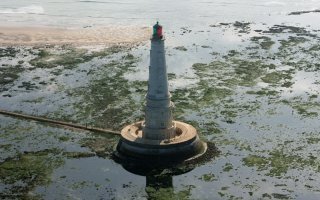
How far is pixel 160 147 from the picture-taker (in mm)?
37188

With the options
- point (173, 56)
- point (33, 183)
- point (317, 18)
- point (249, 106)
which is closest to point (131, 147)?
point (33, 183)

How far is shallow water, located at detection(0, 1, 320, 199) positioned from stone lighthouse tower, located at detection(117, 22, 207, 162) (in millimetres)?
1687

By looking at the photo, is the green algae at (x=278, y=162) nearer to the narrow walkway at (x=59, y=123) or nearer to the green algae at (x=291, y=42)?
the narrow walkway at (x=59, y=123)

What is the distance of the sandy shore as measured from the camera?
81.6 m

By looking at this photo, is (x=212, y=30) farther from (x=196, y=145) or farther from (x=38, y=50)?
(x=196, y=145)

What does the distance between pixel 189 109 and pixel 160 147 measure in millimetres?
12305

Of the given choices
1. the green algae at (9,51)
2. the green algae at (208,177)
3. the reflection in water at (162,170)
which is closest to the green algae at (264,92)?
the reflection in water at (162,170)

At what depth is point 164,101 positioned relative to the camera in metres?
37.6

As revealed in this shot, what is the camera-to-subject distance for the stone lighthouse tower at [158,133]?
3678cm

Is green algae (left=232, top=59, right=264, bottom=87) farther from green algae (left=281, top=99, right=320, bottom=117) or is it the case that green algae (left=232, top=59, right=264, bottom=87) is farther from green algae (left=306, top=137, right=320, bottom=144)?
green algae (left=306, top=137, right=320, bottom=144)

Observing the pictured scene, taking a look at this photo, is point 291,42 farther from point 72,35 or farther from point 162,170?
point 162,170

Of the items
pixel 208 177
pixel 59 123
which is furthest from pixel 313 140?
pixel 59 123

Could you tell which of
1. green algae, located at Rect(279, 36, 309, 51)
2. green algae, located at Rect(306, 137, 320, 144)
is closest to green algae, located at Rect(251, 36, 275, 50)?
green algae, located at Rect(279, 36, 309, 51)

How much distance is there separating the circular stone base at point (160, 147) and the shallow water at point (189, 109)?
1371mm
